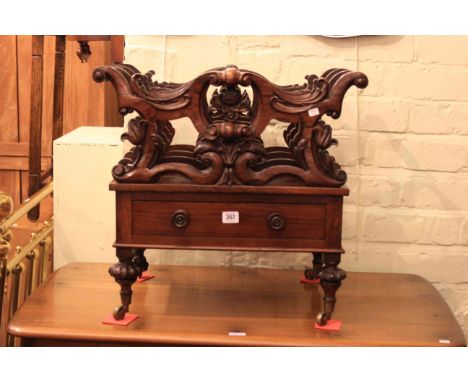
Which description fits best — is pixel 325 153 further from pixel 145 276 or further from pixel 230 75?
pixel 145 276

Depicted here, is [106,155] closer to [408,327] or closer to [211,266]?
[211,266]

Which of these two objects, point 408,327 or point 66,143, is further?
point 66,143

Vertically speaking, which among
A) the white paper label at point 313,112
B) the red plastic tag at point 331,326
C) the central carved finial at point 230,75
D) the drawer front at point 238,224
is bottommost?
the red plastic tag at point 331,326

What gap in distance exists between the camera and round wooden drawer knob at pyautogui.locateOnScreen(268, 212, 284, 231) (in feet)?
5.00

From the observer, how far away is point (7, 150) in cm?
301

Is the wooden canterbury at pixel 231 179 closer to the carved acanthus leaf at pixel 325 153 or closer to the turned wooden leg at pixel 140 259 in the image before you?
the carved acanthus leaf at pixel 325 153

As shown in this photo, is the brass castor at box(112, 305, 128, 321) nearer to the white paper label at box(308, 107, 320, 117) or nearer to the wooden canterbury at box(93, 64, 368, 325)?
the wooden canterbury at box(93, 64, 368, 325)

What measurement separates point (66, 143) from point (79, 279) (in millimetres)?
414

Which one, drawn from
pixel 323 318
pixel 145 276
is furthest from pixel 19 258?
pixel 323 318

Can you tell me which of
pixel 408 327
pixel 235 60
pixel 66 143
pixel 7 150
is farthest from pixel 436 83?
pixel 7 150

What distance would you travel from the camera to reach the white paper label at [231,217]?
1526 millimetres

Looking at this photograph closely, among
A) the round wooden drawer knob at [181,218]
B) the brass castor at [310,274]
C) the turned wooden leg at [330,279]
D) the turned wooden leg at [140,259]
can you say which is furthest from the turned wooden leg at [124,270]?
the brass castor at [310,274]

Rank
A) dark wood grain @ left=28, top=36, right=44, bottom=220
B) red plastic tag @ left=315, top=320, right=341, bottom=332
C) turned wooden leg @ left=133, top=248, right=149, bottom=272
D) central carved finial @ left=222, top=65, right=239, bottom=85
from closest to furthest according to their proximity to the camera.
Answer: central carved finial @ left=222, top=65, right=239, bottom=85 → red plastic tag @ left=315, top=320, right=341, bottom=332 → turned wooden leg @ left=133, top=248, right=149, bottom=272 → dark wood grain @ left=28, top=36, right=44, bottom=220

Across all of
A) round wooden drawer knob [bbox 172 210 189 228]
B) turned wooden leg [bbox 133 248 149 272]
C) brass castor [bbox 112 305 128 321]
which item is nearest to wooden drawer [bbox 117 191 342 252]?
round wooden drawer knob [bbox 172 210 189 228]
